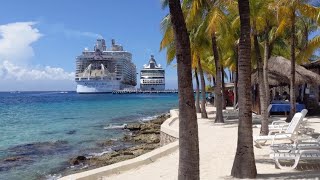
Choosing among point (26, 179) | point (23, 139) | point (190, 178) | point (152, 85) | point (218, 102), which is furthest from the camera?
point (152, 85)

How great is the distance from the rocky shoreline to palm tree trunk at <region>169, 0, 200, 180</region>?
24.5 ft

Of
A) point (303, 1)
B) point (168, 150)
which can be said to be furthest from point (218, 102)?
point (168, 150)

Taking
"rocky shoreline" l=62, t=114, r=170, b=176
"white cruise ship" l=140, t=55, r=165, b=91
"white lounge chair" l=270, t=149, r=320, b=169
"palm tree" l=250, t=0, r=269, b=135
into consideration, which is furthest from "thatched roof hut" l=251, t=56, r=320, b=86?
"white cruise ship" l=140, t=55, r=165, b=91

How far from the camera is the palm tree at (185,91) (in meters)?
5.14

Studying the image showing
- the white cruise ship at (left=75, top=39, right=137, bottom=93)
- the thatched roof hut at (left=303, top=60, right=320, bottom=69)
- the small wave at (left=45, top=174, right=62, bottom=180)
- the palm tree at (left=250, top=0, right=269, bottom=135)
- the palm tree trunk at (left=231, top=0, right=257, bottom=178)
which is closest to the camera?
the palm tree trunk at (left=231, top=0, right=257, bottom=178)

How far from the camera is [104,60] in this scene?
119438 mm

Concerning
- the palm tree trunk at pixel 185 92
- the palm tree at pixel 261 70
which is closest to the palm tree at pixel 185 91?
the palm tree trunk at pixel 185 92

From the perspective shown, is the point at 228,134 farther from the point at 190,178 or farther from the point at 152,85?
the point at 152,85

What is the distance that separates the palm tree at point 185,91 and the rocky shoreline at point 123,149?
7456mm

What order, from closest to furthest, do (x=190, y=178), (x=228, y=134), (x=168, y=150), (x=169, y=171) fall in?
(x=190, y=178), (x=169, y=171), (x=168, y=150), (x=228, y=134)

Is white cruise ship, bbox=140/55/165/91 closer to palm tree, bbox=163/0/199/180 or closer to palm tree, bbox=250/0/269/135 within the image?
palm tree, bbox=250/0/269/135

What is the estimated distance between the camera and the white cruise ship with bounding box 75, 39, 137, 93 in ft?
388

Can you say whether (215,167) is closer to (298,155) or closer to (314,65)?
(298,155)

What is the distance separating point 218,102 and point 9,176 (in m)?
8.91
